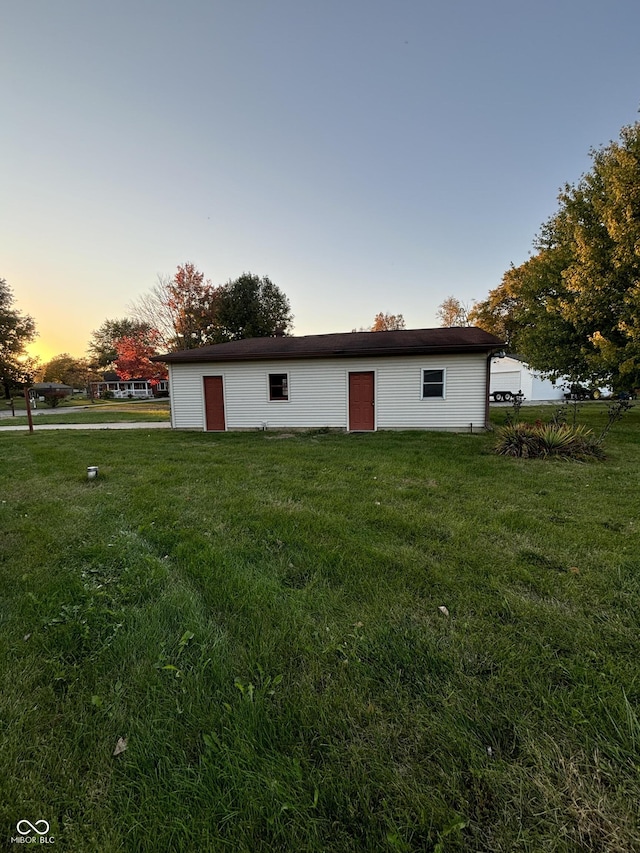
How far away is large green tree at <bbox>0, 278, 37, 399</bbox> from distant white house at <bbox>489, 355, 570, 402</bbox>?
4337cm

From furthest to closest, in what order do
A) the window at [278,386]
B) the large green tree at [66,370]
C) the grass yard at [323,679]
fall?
the large green tree at [66,370] < the window at [278,386] < the grass yard at [323,679]

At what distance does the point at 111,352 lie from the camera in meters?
56.2

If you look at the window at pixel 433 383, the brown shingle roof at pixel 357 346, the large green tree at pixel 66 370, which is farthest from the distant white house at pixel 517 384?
the large green tree at pixel 66 370

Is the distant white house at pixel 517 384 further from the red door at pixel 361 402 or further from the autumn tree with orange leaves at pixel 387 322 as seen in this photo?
the autumn tree with orange leaves at pixel 387 322

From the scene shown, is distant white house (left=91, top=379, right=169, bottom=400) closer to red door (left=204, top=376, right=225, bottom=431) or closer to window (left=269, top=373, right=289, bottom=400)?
red door (left=204, top=376, right=225, bottom=431)

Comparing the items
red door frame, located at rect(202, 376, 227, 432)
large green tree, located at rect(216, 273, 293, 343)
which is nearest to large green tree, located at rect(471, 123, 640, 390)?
red door frame, located at rect(202, 376, 227, 432)

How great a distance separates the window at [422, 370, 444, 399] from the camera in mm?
11492

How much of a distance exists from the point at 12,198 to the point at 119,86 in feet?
14.5

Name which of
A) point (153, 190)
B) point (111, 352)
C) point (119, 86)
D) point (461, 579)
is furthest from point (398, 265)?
point (111, 352)

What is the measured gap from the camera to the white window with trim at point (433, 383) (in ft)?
37.6

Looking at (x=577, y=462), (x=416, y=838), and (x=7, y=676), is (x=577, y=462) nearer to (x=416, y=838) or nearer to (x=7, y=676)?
(x=416, y=838)

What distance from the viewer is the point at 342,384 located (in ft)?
39.5

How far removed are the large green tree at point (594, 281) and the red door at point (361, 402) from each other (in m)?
7.59

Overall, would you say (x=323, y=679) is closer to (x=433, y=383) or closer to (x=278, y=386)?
(x=433, y=383)
